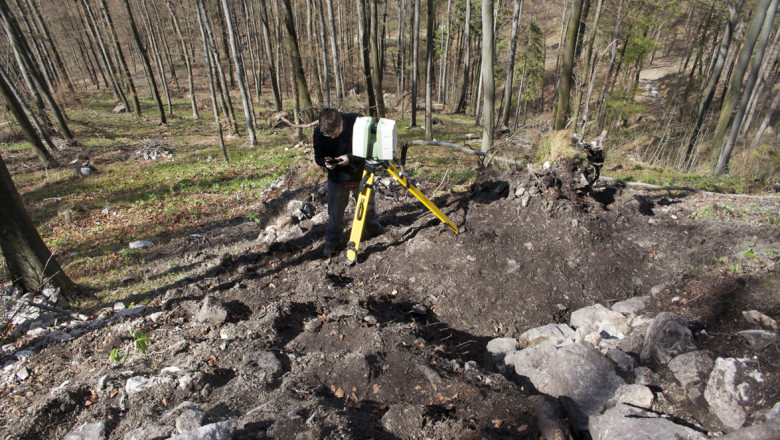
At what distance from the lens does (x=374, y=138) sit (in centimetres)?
372

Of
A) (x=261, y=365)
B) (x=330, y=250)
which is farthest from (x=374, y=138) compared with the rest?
(x=261, y=365)

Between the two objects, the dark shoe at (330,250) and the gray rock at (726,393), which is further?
the dark shoe at (330,250)

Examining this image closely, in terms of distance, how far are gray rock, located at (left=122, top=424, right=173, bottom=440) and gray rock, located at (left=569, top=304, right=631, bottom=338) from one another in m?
3.55

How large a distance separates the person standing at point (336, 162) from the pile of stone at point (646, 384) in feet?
8.00

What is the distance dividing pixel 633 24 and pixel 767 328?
65.0ft

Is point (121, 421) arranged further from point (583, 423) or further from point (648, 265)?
point (648, 265)

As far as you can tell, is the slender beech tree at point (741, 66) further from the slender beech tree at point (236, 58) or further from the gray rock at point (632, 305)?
the slender beech tree at point (236, 58)

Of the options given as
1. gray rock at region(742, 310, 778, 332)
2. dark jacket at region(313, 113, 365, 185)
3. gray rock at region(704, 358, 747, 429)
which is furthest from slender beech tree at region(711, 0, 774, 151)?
dark jacket at region(313, 113, 365, 185)

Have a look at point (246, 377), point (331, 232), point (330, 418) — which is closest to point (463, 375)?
point (330, 418)

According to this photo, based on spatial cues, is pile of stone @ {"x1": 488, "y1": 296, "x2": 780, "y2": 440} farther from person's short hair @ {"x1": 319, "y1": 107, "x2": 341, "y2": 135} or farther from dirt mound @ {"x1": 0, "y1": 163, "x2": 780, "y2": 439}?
person's short hair @ {"x1": 319, "y1": 107, "x2": 341, "y2": 135}

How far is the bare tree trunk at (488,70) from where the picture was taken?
Result: 6743 mm

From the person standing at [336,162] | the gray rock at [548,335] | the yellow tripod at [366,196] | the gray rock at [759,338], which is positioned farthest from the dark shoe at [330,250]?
the gray rock at [759,338]

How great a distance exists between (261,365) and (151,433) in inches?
30.7

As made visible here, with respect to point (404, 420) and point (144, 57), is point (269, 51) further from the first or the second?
point (404, 420)
